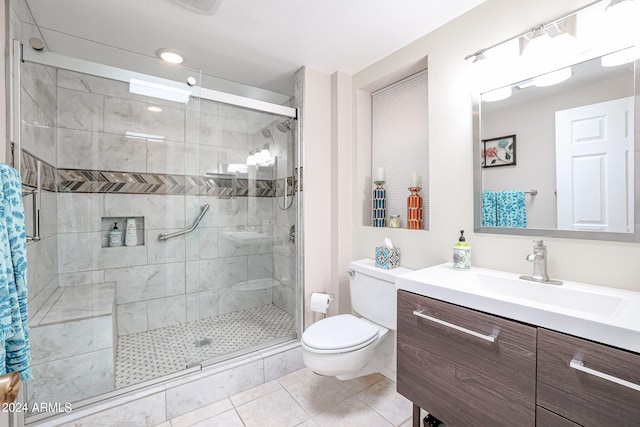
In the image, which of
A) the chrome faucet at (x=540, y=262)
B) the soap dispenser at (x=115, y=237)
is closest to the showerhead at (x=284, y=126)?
the soap dispenser at (x=115, y=237)

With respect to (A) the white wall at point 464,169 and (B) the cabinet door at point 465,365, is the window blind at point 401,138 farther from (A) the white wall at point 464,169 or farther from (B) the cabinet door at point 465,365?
(B) the cabinet door at point 465,365

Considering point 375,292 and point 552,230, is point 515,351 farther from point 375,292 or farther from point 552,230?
point 375,292

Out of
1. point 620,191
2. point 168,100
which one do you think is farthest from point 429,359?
point 168,100

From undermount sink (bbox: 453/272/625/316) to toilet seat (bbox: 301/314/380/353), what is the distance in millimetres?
657

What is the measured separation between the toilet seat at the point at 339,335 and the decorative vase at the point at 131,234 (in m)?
1.62

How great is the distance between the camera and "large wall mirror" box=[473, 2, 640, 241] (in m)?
1.14

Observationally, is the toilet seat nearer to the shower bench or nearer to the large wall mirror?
the large wall mirror

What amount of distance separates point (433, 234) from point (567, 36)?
113 centimetres

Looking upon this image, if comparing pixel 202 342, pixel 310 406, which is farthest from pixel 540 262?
pixel 202 342

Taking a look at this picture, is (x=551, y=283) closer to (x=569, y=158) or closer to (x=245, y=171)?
(x=569, y=158)

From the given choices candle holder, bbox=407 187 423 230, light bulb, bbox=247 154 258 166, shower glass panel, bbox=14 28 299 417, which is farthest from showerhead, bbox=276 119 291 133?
candle holder, bbox=407 187 423 230

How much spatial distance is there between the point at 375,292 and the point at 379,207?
2.23 feet

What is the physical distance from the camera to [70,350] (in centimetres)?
156

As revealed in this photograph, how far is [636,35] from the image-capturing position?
111cm
